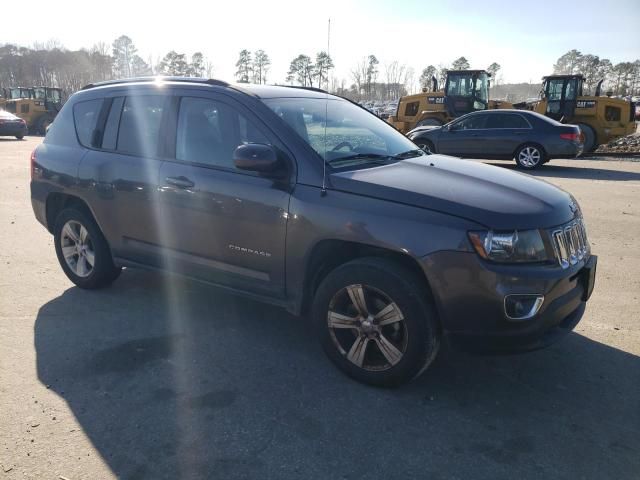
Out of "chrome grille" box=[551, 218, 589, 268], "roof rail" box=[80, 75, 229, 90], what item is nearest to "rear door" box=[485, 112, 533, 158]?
"chrome grille" box=[551, 218, 589, 268]

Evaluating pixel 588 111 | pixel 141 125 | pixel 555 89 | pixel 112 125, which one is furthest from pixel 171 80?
pixel 555 89

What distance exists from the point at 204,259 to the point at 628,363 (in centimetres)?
303

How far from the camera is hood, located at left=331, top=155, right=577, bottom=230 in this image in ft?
9.25

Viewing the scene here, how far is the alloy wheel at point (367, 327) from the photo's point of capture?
9.97 feet

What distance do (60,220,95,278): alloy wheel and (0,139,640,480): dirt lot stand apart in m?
0.32

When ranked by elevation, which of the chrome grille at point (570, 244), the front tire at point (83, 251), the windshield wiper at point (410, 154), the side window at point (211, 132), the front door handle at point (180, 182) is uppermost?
the side window at point (211, 132)

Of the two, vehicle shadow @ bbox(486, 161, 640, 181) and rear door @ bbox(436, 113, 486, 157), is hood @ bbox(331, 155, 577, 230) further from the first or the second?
rear door @ bbox(436, 113, 486, 157)

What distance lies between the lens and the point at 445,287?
9.25 ft

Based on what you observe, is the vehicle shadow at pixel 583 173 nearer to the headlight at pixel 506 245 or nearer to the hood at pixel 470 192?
the hood at pixel 470 192

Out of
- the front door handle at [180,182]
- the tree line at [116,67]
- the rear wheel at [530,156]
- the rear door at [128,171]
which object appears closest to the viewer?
the front door handle at [180,182]

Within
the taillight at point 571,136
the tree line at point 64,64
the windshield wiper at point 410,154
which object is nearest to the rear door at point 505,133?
the taillight at point 571,136

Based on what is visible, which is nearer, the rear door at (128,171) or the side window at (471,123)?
the rear door at (128,171)

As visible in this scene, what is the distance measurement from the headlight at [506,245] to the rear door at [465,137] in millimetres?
11990

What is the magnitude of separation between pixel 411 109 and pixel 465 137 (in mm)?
6694
